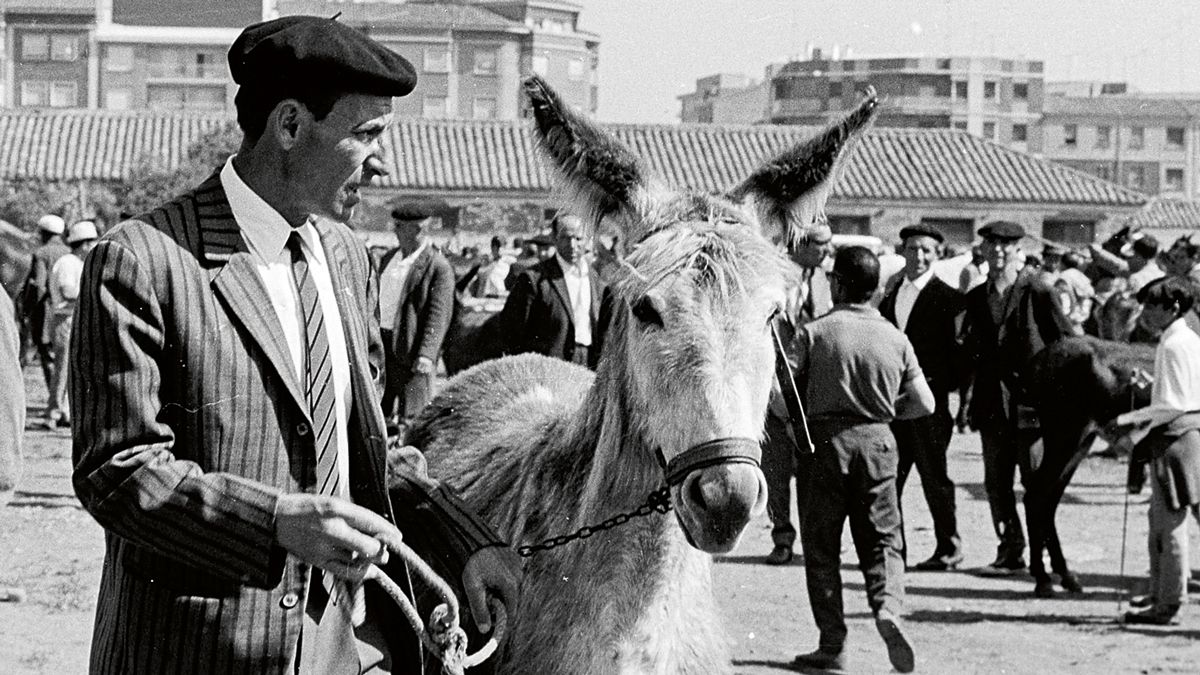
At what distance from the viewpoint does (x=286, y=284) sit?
3029 mm

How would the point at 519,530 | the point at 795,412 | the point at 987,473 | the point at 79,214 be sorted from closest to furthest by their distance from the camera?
1. the point at 519,530
2. the point at 795,412
3. the point at 987,473
4. the point at 79,214

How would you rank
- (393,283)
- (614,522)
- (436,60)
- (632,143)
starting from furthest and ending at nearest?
(436,60) < (632,143) < (393,283) < (614,522)

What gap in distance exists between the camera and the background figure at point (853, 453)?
27.8 feet

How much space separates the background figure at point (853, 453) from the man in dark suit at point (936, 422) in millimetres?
2468

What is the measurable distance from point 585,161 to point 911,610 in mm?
6564

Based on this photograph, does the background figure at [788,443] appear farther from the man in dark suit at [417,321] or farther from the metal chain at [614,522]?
the metal chain at [614,522]

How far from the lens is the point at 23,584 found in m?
10.0

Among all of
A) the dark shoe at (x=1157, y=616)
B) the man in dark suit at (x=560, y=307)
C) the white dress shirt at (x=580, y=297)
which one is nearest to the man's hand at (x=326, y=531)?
the dark shoe at (x=1157, y=616)

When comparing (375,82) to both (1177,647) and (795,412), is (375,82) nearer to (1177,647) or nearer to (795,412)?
(795,412)

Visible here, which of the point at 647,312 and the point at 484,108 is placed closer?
the point at 647,312

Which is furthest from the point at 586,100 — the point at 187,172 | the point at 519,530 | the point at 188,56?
the point at 519,530

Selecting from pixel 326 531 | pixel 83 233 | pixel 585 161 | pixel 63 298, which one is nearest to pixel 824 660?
pixel 585 161

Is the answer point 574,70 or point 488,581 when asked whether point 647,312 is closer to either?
point 488,581

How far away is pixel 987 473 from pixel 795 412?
283 inches
